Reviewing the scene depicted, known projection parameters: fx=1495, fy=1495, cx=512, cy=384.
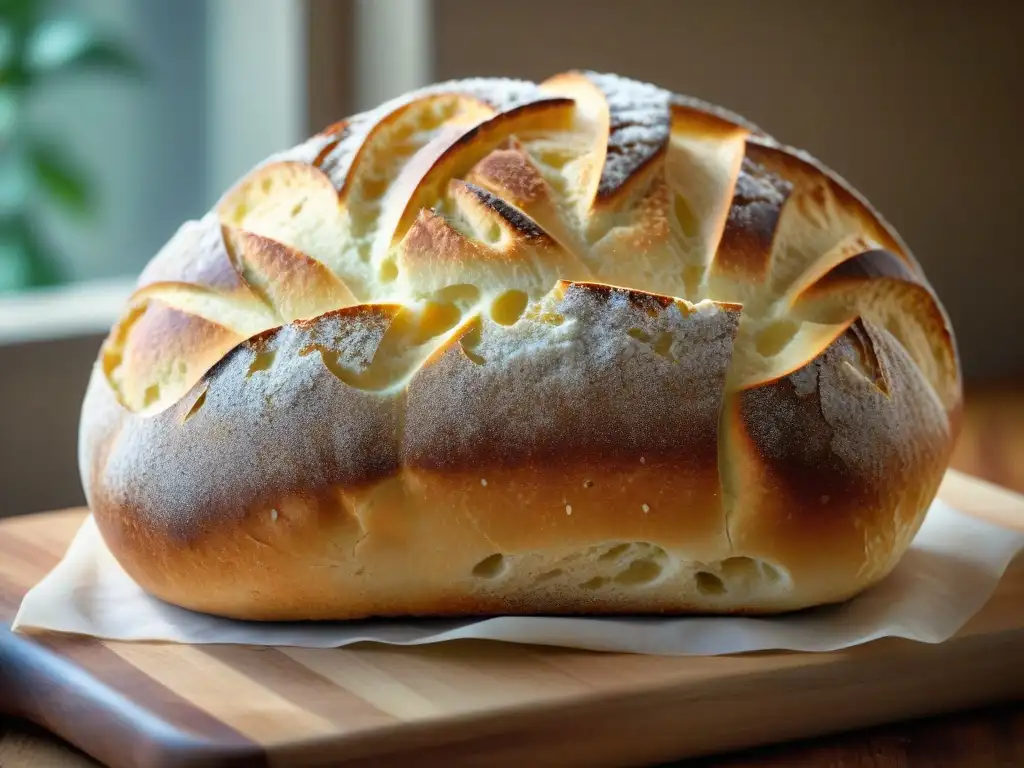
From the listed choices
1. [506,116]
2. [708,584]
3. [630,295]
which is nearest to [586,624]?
[708,584]

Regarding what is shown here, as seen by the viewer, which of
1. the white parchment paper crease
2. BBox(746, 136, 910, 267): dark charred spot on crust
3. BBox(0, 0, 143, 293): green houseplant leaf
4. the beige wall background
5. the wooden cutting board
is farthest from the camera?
BBox(0, 0, 143, 293): green houseplant leaf

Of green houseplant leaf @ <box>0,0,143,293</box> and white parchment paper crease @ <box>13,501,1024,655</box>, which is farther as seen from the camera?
green houseplant leaf @ <box>0,0,143,293</box>

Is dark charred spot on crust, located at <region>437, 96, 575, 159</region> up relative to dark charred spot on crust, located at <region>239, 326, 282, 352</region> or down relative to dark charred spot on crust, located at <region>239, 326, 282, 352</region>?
up

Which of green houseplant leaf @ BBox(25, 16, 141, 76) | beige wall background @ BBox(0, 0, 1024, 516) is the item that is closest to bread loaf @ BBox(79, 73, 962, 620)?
beige wall background @ BBox(0, 0, 1024, 516)

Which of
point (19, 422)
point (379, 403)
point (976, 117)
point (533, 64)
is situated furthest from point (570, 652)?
point (976, 117)

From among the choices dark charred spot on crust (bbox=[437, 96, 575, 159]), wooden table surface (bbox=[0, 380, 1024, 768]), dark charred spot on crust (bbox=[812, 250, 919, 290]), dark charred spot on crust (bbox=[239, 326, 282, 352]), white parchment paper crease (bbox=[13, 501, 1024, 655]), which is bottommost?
wooden table surface (bbox=[0, 380, 1024, 768])

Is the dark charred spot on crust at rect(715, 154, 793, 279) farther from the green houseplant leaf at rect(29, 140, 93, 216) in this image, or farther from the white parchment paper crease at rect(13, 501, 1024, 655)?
the green houseplant leaf at rect(29, 140, 93, 216)

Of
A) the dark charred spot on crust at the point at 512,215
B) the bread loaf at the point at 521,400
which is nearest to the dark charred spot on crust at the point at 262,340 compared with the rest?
the bread loaf at the point at 521,400
